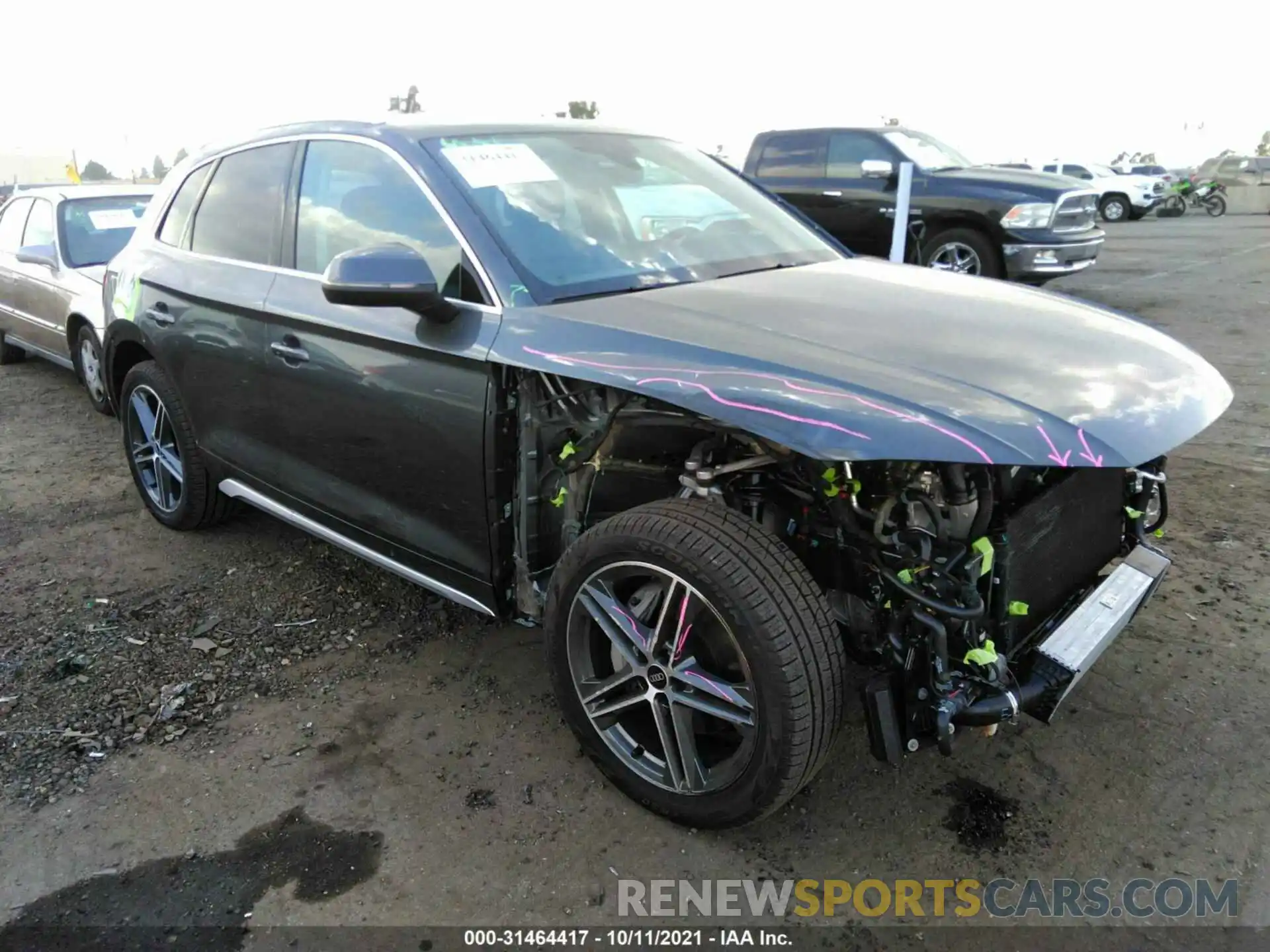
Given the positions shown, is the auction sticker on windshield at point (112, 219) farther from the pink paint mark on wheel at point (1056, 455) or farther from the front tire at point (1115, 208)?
the front tire at point (1115, 208)

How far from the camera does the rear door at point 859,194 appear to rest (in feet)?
31.0

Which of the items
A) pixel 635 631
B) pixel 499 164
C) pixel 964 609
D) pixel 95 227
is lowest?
pixel 635 631

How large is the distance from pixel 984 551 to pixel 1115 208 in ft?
96.4

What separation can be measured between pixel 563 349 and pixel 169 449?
9.11ft

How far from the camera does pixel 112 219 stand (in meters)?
6.92

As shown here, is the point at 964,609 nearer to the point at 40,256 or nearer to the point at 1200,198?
the point at 40,256

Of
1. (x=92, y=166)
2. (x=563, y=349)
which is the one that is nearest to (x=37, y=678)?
(x=563, y=349)

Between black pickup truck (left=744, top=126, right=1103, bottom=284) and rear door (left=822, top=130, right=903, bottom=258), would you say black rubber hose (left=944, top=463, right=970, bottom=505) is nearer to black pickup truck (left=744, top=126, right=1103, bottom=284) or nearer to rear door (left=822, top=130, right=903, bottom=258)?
black pickup truck (left=744, top=126, right=1103, bottom=284)

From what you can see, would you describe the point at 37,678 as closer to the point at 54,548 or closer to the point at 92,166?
the point at 54,548

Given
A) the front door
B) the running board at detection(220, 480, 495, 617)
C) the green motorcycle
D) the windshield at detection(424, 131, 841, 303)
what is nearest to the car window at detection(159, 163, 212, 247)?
the running board at detection(220, 480, 495, 617)

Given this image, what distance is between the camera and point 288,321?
10.4 ft

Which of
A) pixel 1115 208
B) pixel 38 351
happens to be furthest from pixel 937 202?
pixel 1115 208

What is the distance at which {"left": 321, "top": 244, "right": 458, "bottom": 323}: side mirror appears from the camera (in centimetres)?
243

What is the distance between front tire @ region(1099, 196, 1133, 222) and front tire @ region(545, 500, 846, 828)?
29.0 metres
